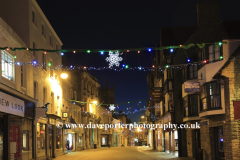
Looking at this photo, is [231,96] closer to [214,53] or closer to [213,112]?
[213,112]

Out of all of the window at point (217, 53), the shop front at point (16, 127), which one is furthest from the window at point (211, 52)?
the shop front at point (16, 127)

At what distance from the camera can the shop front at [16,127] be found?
1673cm

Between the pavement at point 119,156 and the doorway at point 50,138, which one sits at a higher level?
the doorway at point 50,138

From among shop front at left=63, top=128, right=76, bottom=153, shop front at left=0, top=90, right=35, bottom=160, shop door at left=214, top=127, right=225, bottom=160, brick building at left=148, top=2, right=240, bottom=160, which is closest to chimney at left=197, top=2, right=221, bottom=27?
brick building at left=148, top=2, right=240, bottom=160

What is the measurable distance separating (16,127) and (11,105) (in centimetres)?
199

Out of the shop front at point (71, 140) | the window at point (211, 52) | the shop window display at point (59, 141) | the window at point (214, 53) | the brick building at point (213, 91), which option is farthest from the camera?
the shop front at point (71, 140)

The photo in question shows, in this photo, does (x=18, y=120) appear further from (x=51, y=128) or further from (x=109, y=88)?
(x=109, y=88)

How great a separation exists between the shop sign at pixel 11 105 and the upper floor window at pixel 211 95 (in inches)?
472

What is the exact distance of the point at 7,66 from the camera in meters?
18.0

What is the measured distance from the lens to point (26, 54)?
21391mm

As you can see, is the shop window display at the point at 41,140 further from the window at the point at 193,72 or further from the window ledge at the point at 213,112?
the window at the point at 193,72

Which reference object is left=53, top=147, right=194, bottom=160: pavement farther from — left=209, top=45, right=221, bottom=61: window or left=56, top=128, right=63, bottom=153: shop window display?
left=209, top=45, right=221, bottom=61: window

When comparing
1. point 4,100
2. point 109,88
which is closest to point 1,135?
point 4,100

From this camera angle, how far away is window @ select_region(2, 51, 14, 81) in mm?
17188
